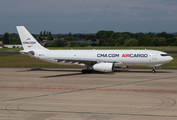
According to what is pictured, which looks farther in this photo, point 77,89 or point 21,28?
point 21,28

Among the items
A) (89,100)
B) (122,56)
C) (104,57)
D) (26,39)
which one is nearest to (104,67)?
(104,57)

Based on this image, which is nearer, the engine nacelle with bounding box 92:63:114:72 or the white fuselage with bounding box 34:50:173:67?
the engine nacelle with bounding box 92:63:114:72

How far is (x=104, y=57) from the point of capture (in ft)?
137

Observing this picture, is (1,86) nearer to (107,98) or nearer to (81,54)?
(107,98)

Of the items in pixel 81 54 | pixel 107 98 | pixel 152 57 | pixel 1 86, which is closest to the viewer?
pixel 107 98

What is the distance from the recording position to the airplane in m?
39.9

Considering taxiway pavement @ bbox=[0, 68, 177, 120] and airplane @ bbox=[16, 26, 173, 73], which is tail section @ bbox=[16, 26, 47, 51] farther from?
taxiway pavement @ bbox=[0, 68, 177, 120]

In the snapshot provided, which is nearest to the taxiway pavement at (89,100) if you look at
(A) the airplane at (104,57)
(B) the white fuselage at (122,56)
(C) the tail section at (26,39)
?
(A) the airplane at (104,57)

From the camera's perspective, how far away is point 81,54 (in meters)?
43.2

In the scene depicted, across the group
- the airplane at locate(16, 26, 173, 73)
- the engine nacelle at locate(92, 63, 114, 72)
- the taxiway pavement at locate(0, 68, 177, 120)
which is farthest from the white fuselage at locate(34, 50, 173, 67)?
the taxiway pavement at locate(0, 68, 177, 120)

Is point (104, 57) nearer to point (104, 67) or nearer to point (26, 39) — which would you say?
point (104, 67)

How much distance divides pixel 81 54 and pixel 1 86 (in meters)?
17.0

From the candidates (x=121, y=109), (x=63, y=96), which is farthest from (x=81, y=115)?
(x=63, y=96)

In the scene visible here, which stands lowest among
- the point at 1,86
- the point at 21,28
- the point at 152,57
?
the point at 1,86
